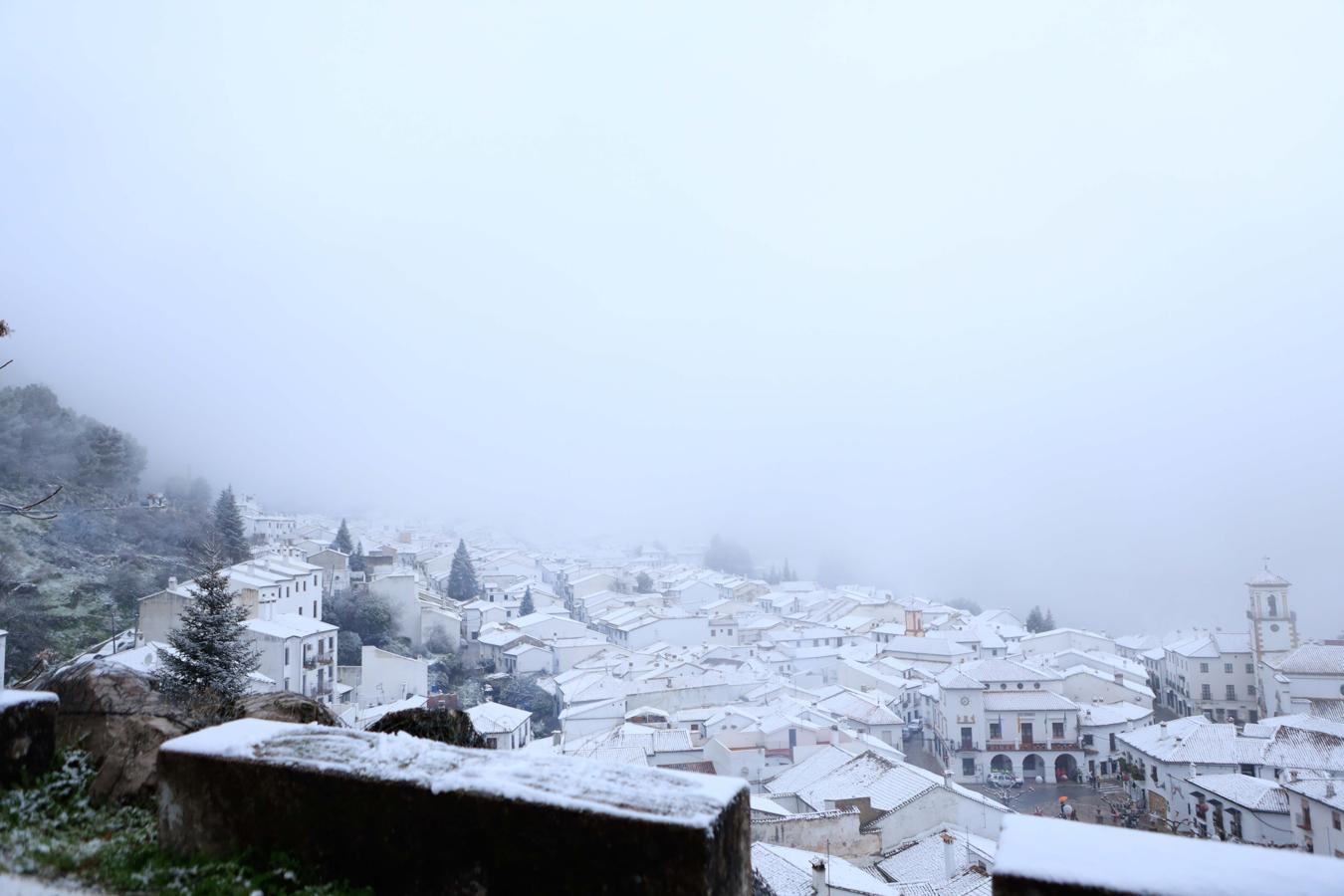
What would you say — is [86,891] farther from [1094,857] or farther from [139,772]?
[1094,857]

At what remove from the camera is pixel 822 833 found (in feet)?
62.8

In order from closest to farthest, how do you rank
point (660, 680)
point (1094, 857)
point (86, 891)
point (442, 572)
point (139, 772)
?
1. point (1094, 857)
2. point (86, 891)
3. point (139, 772)
4. point (660, 680)
5. point (442, 572)

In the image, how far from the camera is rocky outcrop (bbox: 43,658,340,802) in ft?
15.6

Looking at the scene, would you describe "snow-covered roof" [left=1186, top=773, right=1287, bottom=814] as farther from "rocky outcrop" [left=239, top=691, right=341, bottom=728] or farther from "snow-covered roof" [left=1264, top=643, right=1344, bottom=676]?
"rocky outcrop" [left=239, top=691, right=341, bottom=728]

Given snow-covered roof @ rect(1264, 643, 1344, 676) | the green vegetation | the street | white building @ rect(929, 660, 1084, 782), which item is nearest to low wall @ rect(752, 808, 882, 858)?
the street

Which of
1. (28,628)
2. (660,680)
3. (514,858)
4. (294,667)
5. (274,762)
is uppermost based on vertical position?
(274,762)

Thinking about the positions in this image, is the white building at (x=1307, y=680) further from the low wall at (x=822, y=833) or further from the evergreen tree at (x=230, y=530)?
the evergreen tree at (x=230, y=530)

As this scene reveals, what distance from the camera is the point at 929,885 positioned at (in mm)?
15977

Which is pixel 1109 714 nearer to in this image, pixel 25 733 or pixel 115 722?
pixel 115 722

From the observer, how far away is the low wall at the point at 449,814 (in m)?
2.75

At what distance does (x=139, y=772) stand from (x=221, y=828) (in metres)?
1.93

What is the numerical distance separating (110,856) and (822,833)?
61.1 feet

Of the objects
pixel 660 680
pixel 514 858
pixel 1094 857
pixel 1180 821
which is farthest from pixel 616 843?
pixel 660 680

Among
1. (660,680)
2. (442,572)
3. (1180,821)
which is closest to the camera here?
(1180,821)
